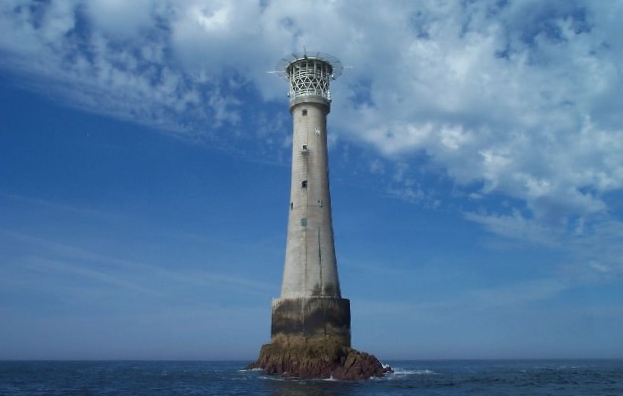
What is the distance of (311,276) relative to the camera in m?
45.3

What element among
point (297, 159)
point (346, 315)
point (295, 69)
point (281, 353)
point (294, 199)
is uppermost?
point (295, 69)

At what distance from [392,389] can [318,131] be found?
2273cm

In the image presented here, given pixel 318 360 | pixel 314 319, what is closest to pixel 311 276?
pixel 314 319

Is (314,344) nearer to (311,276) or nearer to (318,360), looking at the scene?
(318,360)

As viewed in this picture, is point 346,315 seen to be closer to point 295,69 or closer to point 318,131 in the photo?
point 318,131

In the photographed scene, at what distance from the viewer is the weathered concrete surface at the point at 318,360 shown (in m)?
41.2

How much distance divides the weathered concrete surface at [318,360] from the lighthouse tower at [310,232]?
66 centimetres

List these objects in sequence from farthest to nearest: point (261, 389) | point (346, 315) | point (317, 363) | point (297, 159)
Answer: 1. point (297, 159)
2. point (346, 315)
3. point (317, 363)
4. point (261, 389)

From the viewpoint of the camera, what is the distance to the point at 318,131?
1949 inches

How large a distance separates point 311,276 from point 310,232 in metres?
3.54

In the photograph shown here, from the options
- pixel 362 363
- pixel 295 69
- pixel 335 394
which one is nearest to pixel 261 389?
pixel 335 394

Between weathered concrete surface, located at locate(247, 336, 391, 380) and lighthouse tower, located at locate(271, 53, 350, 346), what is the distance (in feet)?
2.18

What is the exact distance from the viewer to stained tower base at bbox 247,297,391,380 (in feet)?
136

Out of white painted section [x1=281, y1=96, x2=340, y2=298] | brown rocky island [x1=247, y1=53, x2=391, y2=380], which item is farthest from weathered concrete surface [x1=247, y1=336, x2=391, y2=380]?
white painted section [x1=281, y1=96, x2=340, y2=298]
